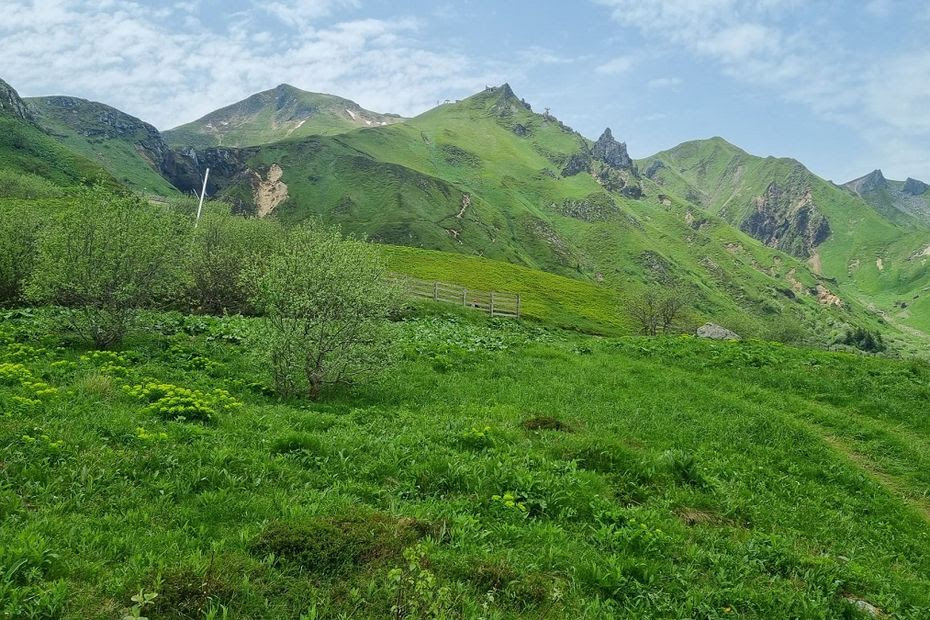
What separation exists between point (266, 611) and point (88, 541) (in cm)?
294

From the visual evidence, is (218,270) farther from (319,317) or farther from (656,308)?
(656,308)

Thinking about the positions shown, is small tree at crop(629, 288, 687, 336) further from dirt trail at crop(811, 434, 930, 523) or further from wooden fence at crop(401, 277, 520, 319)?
dirt trail at crop(811, 434, 930, 523)

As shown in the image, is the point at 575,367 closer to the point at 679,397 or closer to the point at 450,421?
the point at 679,397

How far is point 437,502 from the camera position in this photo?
401 inches

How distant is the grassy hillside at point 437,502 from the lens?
23.0 feet

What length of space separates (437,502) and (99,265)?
17904 millimetres

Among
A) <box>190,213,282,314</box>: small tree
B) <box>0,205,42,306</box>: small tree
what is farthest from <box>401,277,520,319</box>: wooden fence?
<box>0,205,42,306</box>: small tree

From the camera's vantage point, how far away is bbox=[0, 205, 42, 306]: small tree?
29062 millimetres

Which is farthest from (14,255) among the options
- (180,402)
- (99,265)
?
(180,402)

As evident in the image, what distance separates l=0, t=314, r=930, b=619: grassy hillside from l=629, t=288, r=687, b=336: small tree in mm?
49895

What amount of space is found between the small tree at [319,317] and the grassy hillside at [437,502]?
1.19 m

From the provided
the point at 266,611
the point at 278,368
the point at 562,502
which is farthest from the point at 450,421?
the point at 266,611

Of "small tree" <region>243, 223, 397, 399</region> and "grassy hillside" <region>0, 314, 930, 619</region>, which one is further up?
"small tree" <region>243, 223, 397, 399</region>

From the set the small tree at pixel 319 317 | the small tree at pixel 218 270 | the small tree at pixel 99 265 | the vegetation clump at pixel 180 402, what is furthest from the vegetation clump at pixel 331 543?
the small tree at pixel 218 270
